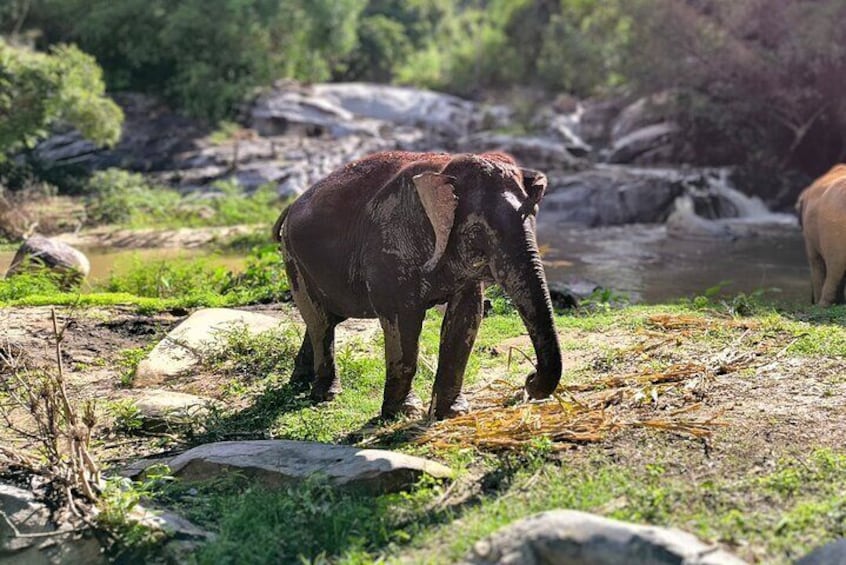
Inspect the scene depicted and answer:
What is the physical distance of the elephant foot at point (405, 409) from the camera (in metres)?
6.68

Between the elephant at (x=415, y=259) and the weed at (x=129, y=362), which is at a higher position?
the elephant at (x=415, y=259)

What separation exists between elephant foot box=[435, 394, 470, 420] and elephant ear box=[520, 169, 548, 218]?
1.52m

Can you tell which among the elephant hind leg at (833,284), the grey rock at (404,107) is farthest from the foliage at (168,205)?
the grey rock at (404,107)

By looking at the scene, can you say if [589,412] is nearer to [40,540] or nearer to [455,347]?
[455,347]

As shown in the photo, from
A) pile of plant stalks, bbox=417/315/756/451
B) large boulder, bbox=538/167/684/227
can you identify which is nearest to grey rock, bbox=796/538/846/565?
pile of plant stalks, bbox=417/315/756/451

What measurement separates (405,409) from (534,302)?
1.61m

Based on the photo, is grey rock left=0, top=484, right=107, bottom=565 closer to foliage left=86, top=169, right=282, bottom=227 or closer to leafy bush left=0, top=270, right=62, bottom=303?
leafy bush left=0, top=270, right=62, bottom=303

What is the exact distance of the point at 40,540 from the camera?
518 centimetres

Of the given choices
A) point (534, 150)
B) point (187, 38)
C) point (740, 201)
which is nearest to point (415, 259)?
point (740, 201)

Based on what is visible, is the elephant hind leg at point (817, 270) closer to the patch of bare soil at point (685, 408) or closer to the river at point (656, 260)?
the river at point (656, 260)

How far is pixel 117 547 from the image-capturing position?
5.05m

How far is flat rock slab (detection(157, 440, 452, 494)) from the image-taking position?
17.3 feet

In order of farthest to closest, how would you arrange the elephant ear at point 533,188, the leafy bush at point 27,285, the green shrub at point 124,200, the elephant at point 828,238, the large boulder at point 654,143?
the large boulder at point 654,143 → the green shrub at point 124,200 → the elephant at point 828,238 → the leafy bush at point 27,285 → the elephant ear at point 533,188

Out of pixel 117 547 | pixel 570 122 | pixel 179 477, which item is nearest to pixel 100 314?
pixel 179 477
